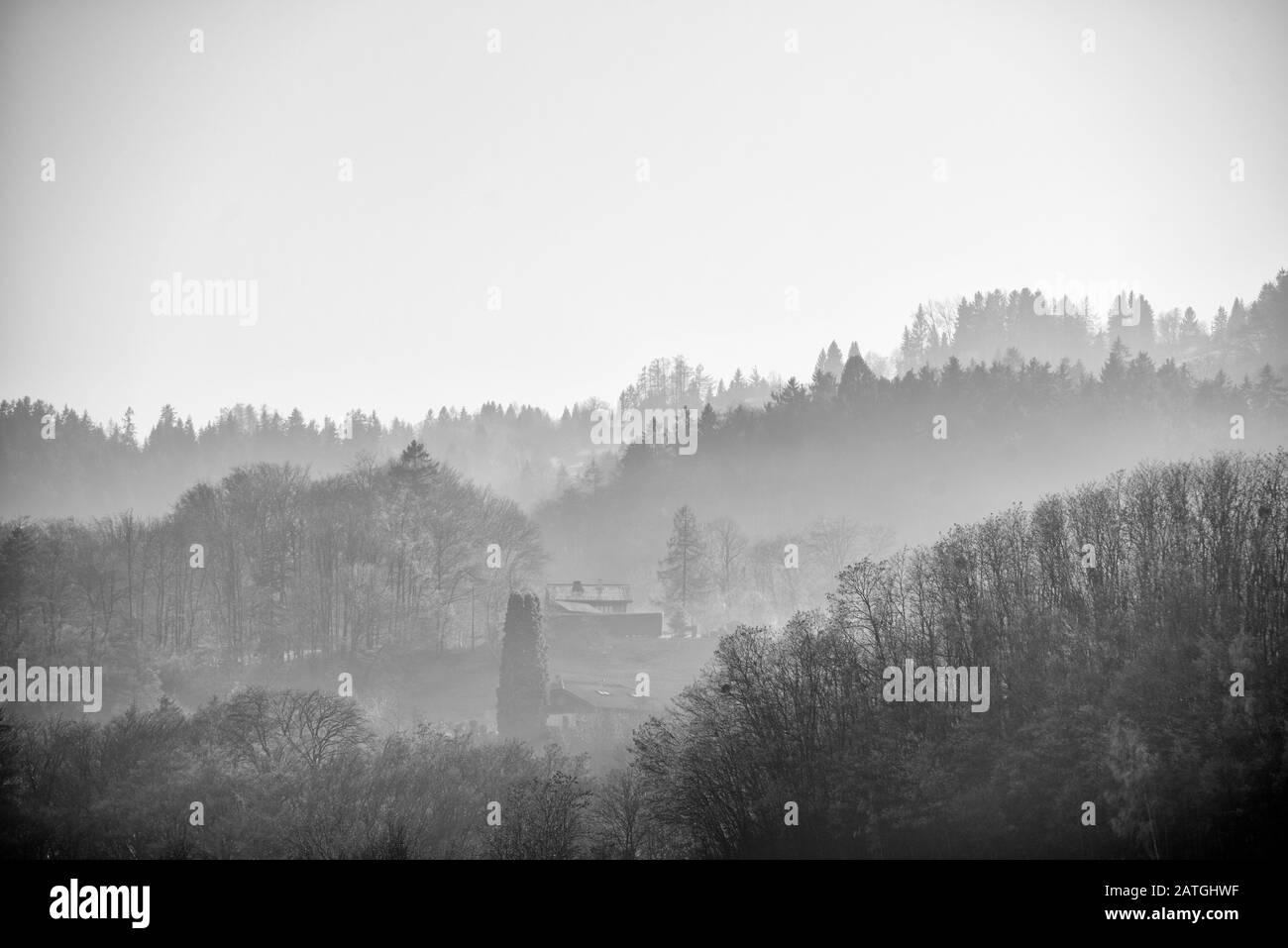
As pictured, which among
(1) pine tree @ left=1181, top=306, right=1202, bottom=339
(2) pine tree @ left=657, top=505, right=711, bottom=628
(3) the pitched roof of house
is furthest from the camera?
(1) pine tree @ left=1181, top=306, right=1202, bottom=339

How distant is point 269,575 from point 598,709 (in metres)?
35.3

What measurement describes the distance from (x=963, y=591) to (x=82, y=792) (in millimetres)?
45249

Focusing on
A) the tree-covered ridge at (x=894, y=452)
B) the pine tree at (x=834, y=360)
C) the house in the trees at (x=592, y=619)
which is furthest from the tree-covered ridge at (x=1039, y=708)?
the pine tree at (x=834, y=360)

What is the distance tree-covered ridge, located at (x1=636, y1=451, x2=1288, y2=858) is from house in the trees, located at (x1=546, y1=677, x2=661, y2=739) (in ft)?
24.6

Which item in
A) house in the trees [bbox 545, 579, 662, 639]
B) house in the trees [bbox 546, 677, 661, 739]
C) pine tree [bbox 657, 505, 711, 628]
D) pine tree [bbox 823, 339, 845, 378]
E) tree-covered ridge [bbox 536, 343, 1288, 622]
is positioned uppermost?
pine tree [bbox 823, 339, 845, 378]

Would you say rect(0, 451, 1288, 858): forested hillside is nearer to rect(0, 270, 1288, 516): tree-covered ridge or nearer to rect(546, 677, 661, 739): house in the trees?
rect(546, 677, 661, 739): house in the trees

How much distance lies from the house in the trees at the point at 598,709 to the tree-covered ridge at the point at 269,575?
16.1 metres

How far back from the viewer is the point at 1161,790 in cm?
4012

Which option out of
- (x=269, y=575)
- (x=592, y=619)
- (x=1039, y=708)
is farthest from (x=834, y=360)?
(x=1039, y=708)

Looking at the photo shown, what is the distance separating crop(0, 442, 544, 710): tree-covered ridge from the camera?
72.9 metres

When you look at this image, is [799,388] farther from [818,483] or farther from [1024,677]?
[1024,677]

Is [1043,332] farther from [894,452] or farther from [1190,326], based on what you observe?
[894,452]

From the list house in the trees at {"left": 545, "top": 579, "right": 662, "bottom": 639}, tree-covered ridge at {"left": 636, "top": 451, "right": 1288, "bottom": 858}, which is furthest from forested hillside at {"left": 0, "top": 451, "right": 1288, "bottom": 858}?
house in the trees at {"left": 545, "top": 579, "right": 662, "bottom": 639}
